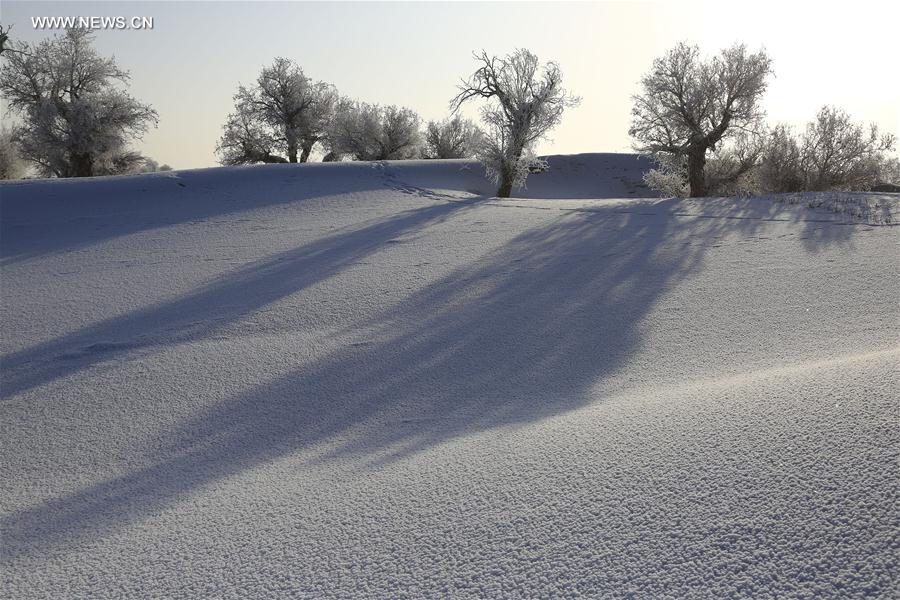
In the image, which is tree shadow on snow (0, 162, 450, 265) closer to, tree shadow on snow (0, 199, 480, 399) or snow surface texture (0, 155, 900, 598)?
snow surface texture (0, 155, 900, 598)

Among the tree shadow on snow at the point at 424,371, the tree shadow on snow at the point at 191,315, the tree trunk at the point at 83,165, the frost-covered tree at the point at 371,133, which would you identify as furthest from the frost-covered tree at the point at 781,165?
the tree trunk at the point at 83,165

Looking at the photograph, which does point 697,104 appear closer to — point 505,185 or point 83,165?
point 505,185

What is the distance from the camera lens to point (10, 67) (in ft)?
70.8

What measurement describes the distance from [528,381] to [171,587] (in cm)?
278

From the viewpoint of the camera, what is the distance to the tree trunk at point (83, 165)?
2267cm

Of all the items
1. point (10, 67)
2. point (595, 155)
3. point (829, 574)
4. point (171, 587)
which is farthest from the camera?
point (595, 155)

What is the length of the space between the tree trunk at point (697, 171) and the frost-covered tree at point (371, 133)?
55.1 ft

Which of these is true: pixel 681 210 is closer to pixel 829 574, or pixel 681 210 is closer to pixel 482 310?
pixel 482 310

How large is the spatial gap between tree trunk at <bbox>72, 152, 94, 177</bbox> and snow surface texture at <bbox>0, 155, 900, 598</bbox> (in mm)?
15513

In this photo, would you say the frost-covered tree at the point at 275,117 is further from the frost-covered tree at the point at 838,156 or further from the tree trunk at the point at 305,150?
the frost-covered tree at the point at 838,156

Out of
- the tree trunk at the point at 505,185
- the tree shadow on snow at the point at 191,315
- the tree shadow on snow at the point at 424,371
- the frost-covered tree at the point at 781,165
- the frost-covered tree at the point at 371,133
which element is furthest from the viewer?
the frost-covered tree at the point at 371,133

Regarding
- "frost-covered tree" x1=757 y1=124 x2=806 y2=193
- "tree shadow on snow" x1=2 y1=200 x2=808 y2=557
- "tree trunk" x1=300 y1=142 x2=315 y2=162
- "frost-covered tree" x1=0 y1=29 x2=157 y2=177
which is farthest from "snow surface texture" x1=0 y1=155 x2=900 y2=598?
"tree trunk" x1=300 y1=142 x2=315 y2=162

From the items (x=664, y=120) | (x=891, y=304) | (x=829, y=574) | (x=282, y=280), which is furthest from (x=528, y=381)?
(x=664, y=120)

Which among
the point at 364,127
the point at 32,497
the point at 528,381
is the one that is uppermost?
the point at 364,127
